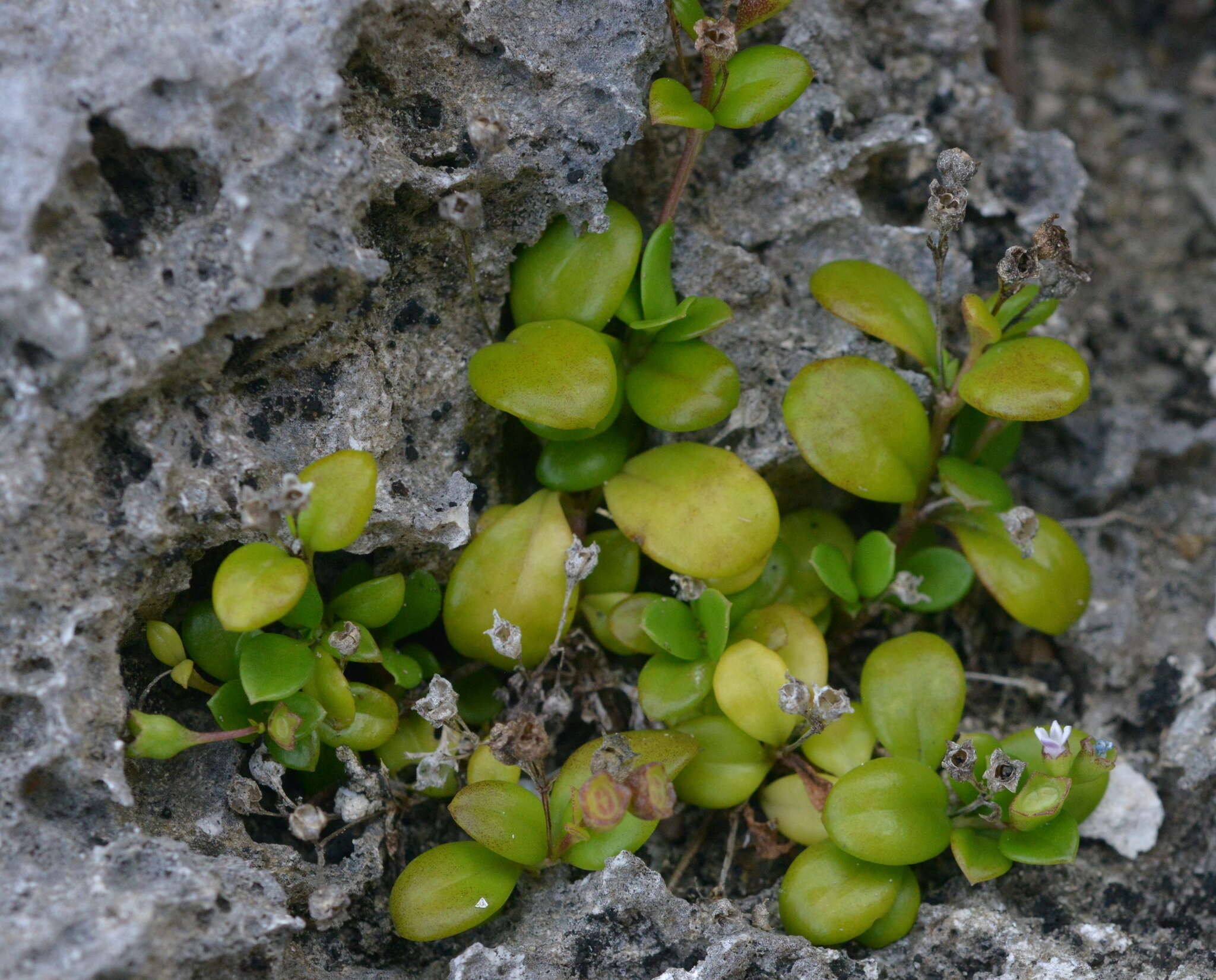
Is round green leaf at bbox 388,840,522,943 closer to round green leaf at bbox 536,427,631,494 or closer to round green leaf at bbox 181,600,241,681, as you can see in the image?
round green leaf at bbox 181,600,241,681

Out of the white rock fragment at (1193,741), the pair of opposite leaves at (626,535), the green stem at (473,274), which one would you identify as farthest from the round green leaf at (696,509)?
the white rock fragment at (1193,741)

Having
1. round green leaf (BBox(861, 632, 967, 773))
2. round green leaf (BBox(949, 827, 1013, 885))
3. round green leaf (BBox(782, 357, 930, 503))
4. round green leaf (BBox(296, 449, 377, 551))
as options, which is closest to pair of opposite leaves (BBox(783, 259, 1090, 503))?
round green leaf (BBox(782, 357, 930, 503))

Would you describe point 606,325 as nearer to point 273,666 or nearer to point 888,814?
point 273,666

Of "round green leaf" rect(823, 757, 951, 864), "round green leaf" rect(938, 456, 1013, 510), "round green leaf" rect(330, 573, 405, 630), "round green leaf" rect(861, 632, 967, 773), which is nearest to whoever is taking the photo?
"round green leaf" rect(823, 757, 951, 864)

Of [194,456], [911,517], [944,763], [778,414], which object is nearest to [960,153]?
[778,414]

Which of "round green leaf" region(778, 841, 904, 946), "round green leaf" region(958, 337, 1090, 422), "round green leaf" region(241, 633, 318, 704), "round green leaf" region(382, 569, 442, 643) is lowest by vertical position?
"round green leaf" region(778, 841, 904, 946)

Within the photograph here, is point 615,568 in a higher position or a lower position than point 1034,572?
higher

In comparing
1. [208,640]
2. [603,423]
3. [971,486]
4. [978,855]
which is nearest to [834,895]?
[978,855]
